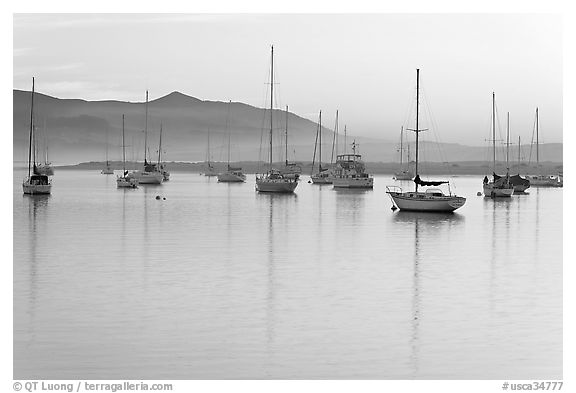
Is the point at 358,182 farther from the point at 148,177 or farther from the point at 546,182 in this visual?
the point at 546,182

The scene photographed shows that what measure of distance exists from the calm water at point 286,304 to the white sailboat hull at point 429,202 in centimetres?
1229

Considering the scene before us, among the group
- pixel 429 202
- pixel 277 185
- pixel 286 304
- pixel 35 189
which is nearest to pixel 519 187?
pixel 277 185

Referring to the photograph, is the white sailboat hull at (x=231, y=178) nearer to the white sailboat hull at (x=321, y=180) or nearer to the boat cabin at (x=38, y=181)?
the white sailboat hull at (x=321, y=180)

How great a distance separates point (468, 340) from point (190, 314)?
492cm

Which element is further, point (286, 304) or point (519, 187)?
point (519, 187)

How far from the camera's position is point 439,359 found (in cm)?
1402

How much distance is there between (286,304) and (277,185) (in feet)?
195

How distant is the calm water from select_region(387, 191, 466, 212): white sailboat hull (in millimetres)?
12292

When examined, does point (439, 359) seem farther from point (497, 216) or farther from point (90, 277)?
point (497, 216)

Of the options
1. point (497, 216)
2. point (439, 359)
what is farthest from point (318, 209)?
point (439, 359)

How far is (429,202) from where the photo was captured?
162 feet

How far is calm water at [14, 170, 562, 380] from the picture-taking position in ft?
45.2

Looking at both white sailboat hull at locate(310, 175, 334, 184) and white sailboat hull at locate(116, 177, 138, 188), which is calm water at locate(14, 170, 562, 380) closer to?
white sailboat hull at locate(116, 177, 138, 188)
